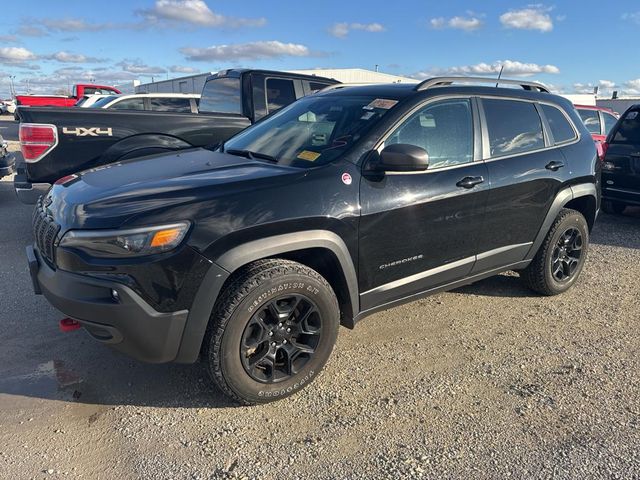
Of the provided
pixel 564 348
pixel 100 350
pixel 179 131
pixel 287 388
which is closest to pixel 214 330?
pixel 287 388

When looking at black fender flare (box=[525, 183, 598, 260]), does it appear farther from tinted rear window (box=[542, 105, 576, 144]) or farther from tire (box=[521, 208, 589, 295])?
tinted rear window (box=[542, 105, 576, 144])

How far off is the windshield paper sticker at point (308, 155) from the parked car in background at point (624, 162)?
5.76 metres

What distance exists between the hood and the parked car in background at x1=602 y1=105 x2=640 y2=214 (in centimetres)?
602

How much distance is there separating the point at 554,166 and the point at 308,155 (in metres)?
2.24

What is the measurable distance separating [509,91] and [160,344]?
335 centimetres

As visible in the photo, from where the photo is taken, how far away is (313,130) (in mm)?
3572

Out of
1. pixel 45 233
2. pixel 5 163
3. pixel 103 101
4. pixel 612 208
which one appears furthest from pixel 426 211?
pixel 103 101

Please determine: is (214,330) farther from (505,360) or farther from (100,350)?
(505,360)

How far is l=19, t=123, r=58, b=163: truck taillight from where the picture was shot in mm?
5008

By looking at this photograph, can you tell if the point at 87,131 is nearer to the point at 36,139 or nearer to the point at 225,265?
the point at 36,139

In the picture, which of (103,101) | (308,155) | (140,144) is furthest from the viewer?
(103,101)

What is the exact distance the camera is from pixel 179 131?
578cm

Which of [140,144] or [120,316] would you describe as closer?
[120,316]

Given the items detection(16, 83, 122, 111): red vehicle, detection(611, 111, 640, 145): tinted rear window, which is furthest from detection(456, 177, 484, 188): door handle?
detection(16, 83, 122, 111): red vehicle
